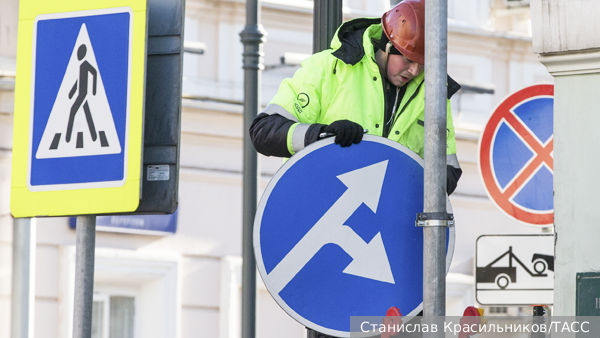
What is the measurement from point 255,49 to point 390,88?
3107 mm

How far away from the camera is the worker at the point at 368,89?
159 inches

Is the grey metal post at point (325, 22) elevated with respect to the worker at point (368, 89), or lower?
elevated

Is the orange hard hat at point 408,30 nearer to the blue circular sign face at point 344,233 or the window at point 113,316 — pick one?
the blue circular sign face at point 344,233

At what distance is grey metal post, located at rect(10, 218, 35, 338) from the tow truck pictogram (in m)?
3.37

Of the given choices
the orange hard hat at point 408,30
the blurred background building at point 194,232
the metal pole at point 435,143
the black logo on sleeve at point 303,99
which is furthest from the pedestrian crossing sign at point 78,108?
the blurred background building at point 194,232

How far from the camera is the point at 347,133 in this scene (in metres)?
3.62

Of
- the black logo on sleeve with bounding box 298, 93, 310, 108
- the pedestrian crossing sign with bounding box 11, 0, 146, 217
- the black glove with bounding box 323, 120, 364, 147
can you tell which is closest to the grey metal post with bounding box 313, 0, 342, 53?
the black logo on sleeve with bounding box 298, 93, 310, 108

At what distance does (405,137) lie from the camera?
414cm

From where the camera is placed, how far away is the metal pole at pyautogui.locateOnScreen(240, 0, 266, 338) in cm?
665

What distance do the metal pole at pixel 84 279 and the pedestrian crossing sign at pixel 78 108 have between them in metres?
0.07

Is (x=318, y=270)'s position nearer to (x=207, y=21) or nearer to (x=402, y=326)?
(x=402, y=326)

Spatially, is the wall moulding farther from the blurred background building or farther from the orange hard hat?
the blurred background building

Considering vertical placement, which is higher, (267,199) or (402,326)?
(267,199)

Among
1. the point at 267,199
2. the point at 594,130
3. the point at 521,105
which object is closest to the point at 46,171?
the point at 267,199
